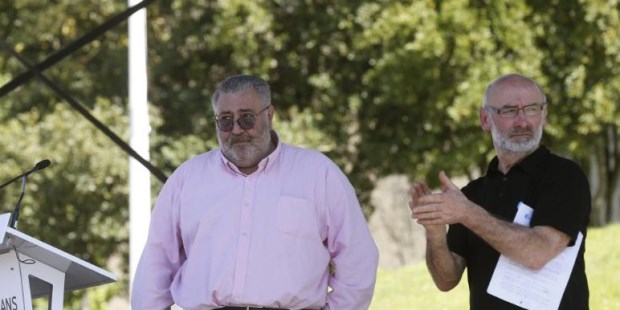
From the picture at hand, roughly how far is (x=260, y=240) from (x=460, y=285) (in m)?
5.67

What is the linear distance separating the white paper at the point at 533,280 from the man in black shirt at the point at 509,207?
0.03m

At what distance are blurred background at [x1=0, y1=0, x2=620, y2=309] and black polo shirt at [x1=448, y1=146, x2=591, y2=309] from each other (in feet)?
29.1

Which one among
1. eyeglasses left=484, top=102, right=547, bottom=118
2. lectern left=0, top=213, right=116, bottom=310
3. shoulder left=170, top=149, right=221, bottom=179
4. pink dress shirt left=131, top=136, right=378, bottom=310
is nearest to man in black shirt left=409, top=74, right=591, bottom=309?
eyeglasses left=484, top=102, right=547, bottom=118

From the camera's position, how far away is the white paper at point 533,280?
404cm

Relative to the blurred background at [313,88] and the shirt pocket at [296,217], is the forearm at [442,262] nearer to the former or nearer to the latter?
the shirt pocket at [296,217]

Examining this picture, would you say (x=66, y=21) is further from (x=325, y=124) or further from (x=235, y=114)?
(x=235, y=114)

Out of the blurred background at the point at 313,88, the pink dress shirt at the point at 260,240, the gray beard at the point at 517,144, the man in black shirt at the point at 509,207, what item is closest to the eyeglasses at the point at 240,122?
the pink dress shirt at the point at 260,240

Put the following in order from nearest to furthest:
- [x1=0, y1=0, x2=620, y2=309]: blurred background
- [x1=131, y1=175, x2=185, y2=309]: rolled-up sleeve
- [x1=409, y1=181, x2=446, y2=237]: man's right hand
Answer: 1. [x1=409, y1=181, x2=446, y2=237]: man's right hand
2. [x1=131, y1=175, x2=185, y2=309]: rolled-up sleeve
3. [x1=0, y1=0, x2=620, y2=309]: blurred background

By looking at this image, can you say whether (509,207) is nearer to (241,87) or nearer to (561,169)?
(561,169)

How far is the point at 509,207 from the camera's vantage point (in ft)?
13.8

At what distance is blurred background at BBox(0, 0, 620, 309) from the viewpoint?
43.7 ft

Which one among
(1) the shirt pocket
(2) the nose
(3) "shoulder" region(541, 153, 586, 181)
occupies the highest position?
(2) the nose

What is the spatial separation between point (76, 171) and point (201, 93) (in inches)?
72.2

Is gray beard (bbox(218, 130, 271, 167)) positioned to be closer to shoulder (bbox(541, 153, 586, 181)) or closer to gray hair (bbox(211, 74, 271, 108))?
gray hair (bbox(211, 74, 271, 108))
